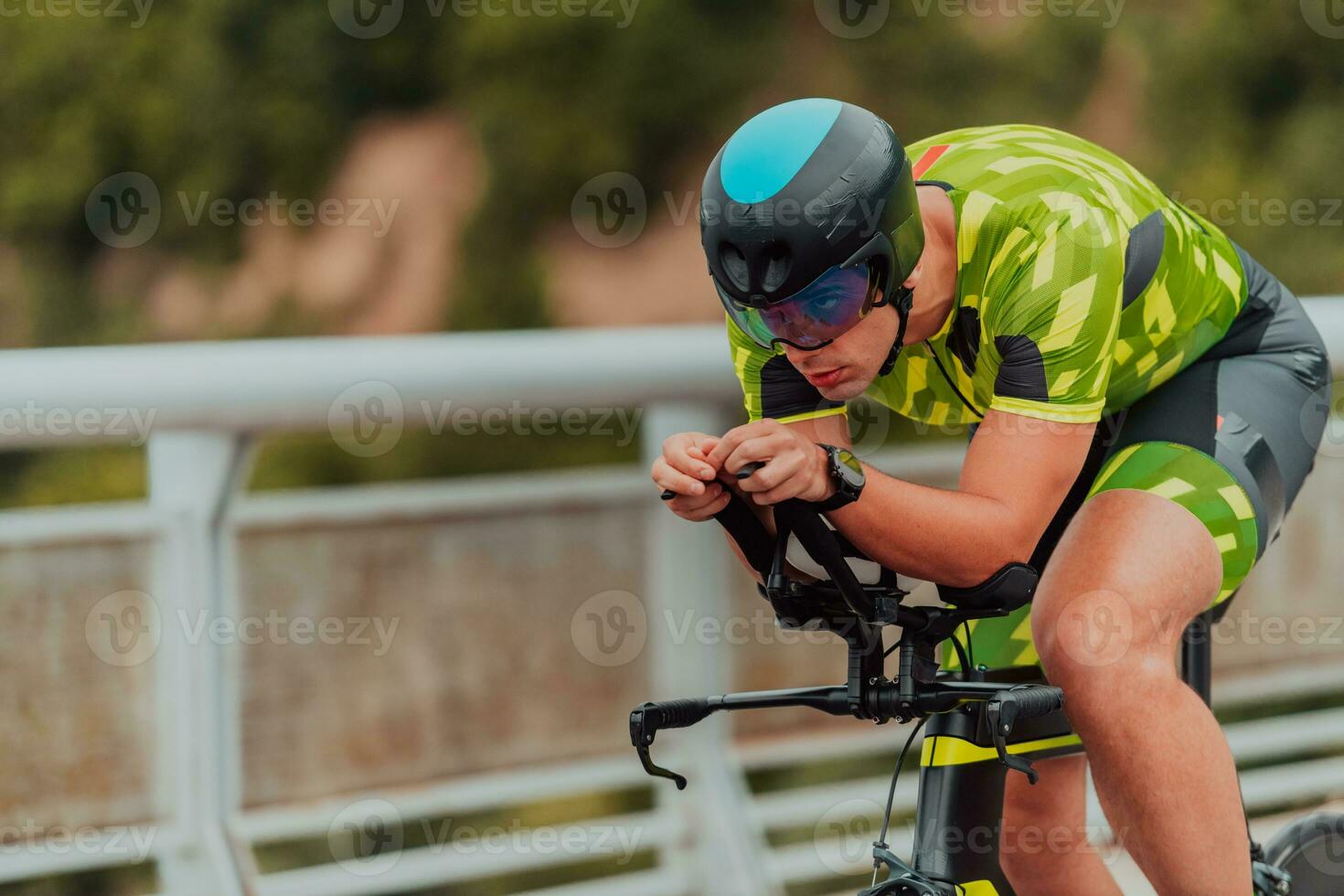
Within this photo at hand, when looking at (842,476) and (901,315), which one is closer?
(842,476)

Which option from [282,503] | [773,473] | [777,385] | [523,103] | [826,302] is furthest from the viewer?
[523,103]

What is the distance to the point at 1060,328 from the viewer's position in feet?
7.07

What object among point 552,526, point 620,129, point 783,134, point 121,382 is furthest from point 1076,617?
point 620,129

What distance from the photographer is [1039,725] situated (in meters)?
2.54

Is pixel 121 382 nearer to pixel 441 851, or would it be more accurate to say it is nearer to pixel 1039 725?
pixel 441 851

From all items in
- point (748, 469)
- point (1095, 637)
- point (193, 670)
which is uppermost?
point (193, 670)

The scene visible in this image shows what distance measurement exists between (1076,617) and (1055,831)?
572 millimetres

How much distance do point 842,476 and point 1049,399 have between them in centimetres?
40

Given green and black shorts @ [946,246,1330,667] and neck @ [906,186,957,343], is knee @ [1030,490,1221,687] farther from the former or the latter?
neck @ [906,186,957,343]

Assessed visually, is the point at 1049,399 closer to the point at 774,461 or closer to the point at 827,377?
the point at 827,377

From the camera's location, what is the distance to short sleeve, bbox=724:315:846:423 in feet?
7.90

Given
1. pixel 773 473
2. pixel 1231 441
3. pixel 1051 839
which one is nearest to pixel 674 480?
pixel 773 473

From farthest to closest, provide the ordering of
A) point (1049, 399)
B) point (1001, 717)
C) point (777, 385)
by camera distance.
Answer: point (777, 385) < point (1049, 399) < point (1001, 717)

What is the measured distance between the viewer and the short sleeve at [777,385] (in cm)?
241
